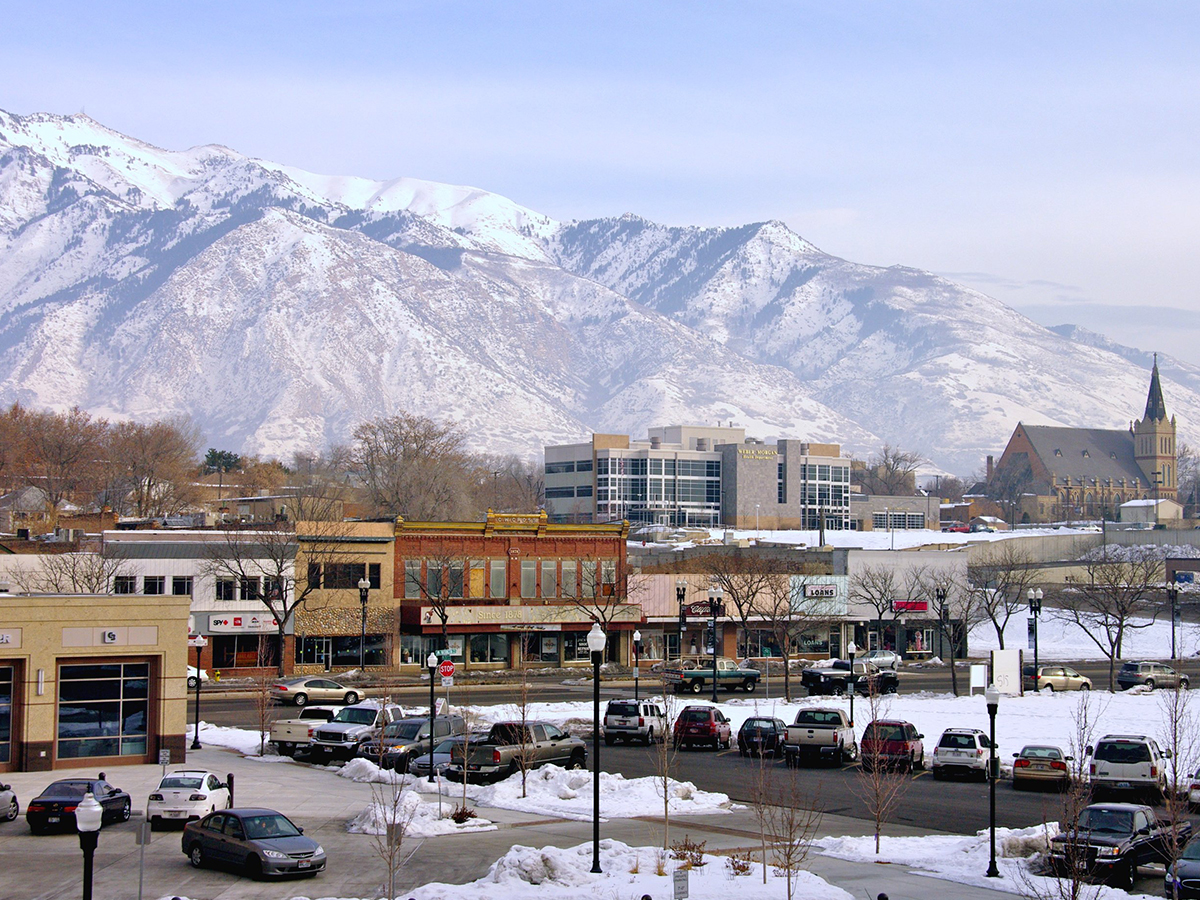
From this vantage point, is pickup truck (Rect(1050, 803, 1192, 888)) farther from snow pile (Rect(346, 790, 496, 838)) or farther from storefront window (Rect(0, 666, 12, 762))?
storefront window (Rect(0, 666, 12, 762))

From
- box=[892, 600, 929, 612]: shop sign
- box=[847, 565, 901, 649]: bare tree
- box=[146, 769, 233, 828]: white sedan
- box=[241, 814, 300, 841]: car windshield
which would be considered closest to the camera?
box=[241, 814, 300, 841]: car windshield

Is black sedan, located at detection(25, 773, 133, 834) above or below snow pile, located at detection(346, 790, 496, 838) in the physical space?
above

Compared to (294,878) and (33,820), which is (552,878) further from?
(33,820)

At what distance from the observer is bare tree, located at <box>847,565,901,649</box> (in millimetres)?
93938

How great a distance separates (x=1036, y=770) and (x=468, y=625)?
44724 millimetres

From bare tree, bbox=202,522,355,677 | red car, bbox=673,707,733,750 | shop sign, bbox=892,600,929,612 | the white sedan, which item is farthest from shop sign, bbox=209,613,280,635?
shop sign, bbox=892,600,929,612

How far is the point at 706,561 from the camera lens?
9312 cm

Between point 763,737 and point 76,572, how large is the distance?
41014 mm

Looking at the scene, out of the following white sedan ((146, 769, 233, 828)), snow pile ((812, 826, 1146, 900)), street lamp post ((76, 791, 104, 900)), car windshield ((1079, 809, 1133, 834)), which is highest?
street lamp post ((76, 791, 104, 900))

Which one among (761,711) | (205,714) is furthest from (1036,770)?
(205,714)

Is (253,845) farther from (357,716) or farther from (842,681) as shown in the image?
(842,681)

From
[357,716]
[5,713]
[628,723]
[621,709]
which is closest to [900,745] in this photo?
[628,723]

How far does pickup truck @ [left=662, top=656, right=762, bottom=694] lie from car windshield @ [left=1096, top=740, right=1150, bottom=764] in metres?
30.0

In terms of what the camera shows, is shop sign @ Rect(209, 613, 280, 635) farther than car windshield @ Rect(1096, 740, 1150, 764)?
Yes
